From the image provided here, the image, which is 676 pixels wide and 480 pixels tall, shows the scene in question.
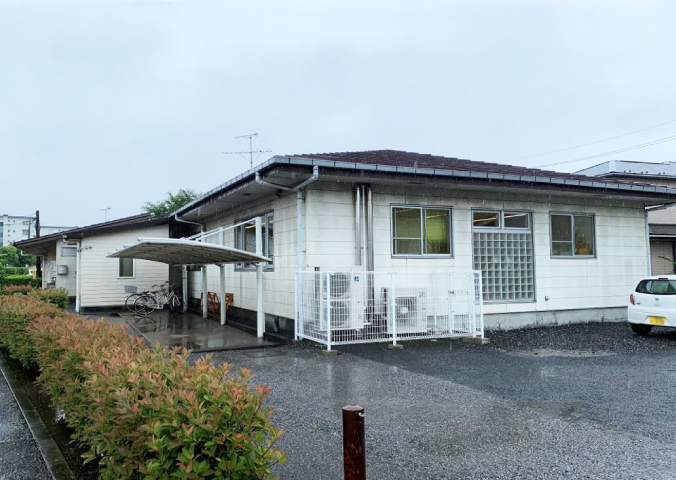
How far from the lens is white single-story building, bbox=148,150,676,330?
8.91 meters

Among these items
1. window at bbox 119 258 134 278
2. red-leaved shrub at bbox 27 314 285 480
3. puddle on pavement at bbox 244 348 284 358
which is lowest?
puddle on pavement at bbox 244 348 284 358

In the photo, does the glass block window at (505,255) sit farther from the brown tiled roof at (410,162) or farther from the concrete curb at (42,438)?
the concrete curb at (42,438)

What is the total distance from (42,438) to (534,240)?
9.71 m

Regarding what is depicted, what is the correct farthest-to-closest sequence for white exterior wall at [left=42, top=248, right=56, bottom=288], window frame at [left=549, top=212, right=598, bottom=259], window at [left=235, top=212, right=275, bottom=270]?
white exterior wall at [left=42, top=248, right=56, bottom=288] < window frame at [left=549, top=212, right=598, bottom=259] < window at [left=235, top=212, right=275, bottom=270]

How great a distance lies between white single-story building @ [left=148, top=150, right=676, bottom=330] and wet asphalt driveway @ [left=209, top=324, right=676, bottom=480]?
1917mm

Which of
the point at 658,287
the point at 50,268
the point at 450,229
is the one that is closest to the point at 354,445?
the point at 450,229

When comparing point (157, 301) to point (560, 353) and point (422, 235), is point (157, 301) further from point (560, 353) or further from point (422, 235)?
point (560, 353)

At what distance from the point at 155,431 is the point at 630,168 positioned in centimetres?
2330

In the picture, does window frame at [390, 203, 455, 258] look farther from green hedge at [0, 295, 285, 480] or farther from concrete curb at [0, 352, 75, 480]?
green hedge at [0, 295, 285, 480]

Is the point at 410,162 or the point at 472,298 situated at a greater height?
the point at 410,162

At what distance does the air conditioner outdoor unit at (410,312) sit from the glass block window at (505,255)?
2.20 metres

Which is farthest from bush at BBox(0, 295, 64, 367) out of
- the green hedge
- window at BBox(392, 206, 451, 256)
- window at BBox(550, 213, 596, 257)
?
window at BBox(550, 213, 596, 257)

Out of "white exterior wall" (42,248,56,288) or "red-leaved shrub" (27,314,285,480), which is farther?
"white exterior wall" (42,248,56,288)

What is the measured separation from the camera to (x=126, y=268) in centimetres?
1688
